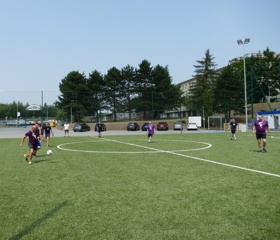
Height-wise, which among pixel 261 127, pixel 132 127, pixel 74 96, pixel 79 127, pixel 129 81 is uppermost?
pixel 129 81

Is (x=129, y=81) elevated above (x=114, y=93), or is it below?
above

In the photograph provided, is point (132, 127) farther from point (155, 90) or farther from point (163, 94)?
point (155, 90)

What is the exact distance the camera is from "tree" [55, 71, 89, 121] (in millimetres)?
55469

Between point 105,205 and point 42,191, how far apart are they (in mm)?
2156

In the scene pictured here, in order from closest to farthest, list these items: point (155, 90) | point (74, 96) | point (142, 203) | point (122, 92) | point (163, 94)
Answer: point (142, 203) < point (163, 94) < point (74, 96) < point (122, 92) < point (155, 90)

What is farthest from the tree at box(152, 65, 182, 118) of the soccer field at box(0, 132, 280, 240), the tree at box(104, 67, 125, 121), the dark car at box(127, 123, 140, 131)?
the soccer field at box(0, 132, 280, 240)

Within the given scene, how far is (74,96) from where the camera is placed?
56.8 meters

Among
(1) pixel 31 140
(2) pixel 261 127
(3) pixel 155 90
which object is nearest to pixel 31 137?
(1) pixel 31 140

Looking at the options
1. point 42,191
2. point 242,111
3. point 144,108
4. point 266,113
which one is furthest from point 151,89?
point 42,191

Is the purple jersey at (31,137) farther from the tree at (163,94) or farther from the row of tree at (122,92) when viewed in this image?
the tree at (163,94)

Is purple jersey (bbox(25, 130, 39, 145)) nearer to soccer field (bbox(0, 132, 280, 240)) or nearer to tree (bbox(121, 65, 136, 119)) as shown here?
soccer field (bbox(0, 132, 280, 240))

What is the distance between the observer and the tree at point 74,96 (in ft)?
182

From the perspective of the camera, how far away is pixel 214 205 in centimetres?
570

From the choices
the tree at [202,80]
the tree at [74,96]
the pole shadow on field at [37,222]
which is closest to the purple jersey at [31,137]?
the pole shadow on field at [37,222]
